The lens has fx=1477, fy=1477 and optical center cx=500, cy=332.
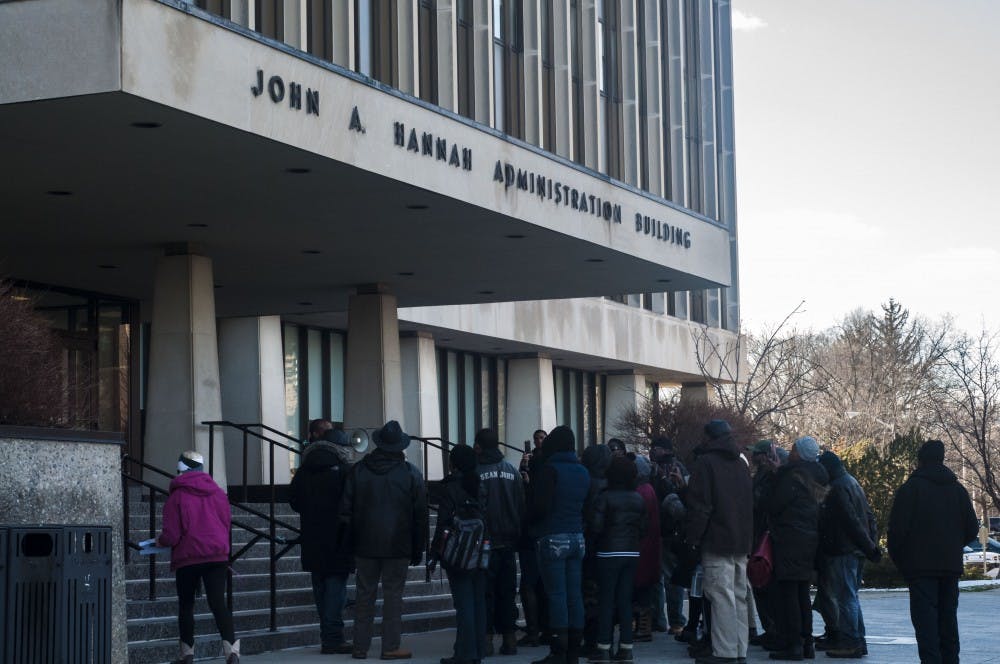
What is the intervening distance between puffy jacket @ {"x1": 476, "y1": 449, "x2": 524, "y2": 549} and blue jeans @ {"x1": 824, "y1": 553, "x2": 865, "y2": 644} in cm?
274

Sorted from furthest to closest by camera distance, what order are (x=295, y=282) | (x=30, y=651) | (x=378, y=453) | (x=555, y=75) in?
(x=555, y=75) < (x=295, y=282) < (x=378, y=453) < (x=30, y=651)

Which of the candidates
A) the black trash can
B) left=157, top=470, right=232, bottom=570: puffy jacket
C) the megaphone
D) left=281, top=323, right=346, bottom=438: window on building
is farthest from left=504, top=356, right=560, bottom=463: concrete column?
the black trash can

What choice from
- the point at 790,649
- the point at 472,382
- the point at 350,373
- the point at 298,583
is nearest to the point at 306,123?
the point at 298,583

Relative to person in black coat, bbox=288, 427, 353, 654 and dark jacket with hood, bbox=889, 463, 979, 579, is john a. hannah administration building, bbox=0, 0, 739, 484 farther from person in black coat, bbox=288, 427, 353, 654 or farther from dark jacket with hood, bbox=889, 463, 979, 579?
dark jacket with hood, bbox=889, 463, 979, 579

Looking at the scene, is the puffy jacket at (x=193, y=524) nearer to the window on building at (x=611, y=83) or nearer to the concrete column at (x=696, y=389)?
the window on building at (x=611, y=83)

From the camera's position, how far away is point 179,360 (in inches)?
744

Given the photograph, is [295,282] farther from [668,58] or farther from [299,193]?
[668,58]

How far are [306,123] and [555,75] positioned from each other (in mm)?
13435

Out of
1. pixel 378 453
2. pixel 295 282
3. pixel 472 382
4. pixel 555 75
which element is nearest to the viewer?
pixel 378 453

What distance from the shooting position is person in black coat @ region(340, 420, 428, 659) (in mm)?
12078

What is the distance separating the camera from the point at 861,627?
12812mm

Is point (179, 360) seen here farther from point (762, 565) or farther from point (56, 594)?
point (56, 594)

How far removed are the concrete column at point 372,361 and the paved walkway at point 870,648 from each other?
26.4 ft

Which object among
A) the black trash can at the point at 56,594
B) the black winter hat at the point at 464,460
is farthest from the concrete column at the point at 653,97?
the black trash can at the point at 56,594
